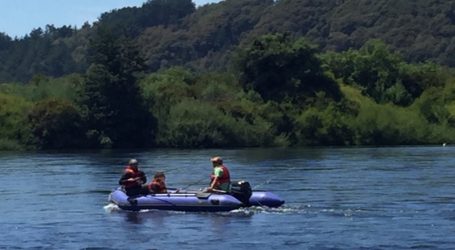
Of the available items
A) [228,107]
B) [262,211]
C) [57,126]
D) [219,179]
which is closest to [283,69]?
[228,107]

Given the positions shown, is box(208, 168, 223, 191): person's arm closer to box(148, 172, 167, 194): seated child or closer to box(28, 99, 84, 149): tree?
box(148, 172, 167, 194): seated child

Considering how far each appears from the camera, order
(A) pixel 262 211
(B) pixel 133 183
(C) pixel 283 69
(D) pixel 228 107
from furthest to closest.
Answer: (C) pixel 283 69, (D) pixel 228 107, (B) pixel 133 183, (A) pixel 262 211

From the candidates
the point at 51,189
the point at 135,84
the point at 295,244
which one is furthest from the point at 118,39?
the point at 295,244

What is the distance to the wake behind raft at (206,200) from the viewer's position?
3803 centimetres

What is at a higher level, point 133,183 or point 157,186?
point 133,183

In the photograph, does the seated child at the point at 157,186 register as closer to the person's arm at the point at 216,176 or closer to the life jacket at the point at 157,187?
the life jacket at the point at 157,187

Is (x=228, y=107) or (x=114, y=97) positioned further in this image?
(x=228, y=107)

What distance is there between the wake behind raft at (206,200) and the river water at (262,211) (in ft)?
0.86

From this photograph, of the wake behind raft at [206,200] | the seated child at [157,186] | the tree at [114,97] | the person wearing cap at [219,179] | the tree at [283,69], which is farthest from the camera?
the tree at [283,69]

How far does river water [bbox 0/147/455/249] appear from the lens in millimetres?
32156

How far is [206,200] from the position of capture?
38094 mm

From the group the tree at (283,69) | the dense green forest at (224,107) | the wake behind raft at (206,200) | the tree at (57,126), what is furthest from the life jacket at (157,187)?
the tree at (283,69)

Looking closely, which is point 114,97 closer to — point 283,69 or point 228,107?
point 228,107

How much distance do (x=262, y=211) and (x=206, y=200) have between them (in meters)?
1.78
